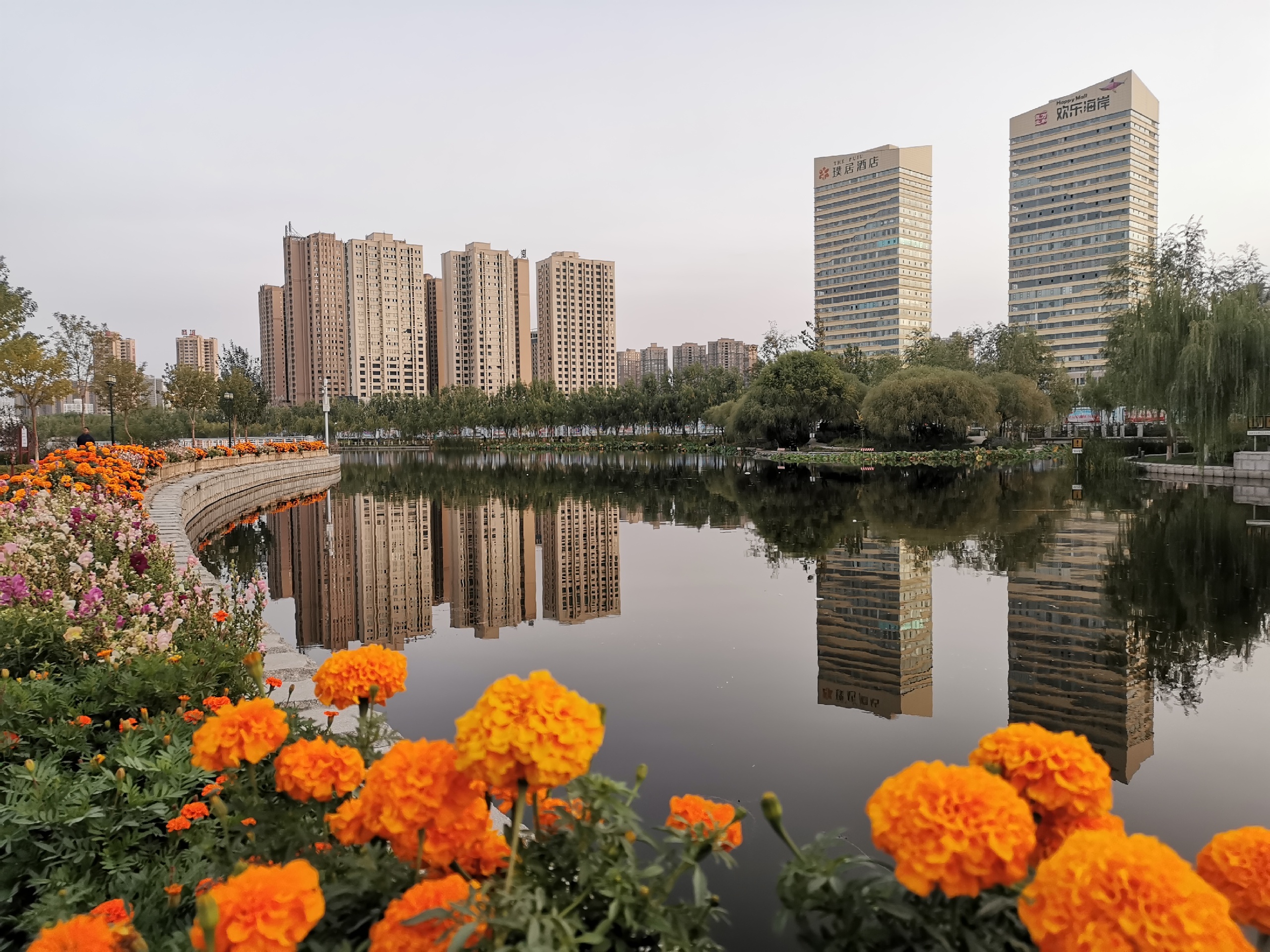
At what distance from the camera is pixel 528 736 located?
1.49 m

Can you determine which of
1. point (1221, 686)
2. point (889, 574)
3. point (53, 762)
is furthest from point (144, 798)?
point (889, 574)

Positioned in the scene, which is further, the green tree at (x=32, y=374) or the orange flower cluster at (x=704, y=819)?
the green tree at (x=32, y=374)

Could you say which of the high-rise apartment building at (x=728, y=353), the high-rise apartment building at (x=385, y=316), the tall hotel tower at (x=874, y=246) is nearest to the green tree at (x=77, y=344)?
the high-rise apartment building at (x=385, y=316)

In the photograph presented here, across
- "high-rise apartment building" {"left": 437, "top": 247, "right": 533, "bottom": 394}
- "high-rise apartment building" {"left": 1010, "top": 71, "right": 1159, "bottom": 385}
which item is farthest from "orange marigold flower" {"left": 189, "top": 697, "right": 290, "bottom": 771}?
"high-rise apartment building" {"left": 437, "top": 247, "right": 533, "bottom": 394}

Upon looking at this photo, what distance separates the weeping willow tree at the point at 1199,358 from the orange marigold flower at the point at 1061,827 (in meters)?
27.8

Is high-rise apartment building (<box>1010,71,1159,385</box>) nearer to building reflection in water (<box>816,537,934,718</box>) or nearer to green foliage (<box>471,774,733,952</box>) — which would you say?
building reflection in water (<box>816,537,934,718</box>)

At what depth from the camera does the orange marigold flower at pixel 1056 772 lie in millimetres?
1508

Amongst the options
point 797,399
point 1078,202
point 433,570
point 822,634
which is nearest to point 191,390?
point 797,399

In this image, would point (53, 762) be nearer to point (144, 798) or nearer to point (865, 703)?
point (144, 798)

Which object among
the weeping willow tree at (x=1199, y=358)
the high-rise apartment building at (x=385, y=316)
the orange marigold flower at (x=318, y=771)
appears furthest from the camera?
the high-rise apartment building at (x=385, y=316)

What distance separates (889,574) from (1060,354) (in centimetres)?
11923

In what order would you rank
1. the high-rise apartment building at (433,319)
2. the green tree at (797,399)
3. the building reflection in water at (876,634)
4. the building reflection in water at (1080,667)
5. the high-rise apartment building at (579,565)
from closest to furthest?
the building reflection in water at (1080,667), the building reflection in water at (876,634), the high-rise apartment building at (579,565), the green tree at (797,399), the high-rise apartment building at (433,319)

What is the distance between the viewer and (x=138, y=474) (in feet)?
48.1

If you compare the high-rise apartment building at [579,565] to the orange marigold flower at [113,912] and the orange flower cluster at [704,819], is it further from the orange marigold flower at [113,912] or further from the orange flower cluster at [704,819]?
the orange marigold flower at [113,912]
